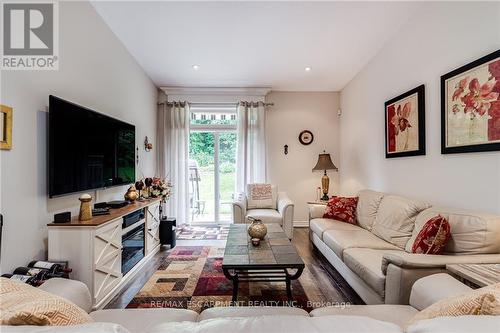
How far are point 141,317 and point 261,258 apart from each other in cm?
108

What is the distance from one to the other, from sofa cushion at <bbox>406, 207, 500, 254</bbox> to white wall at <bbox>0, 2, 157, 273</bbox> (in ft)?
10.5

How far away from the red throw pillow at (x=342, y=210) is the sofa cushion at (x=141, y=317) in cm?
259

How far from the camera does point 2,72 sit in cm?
174

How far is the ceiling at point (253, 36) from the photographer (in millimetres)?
2664

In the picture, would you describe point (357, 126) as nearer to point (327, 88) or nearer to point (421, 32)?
point (327, 88)

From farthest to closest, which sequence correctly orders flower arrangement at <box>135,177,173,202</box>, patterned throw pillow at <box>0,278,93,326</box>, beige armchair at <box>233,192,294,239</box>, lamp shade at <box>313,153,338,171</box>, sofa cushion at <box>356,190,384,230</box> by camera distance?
1. lamp shade at <box>313,153,338,171</box>
2. beige armchair at <box>233,192,294,239</box>
3. flower arrangement at <box>135,177,173,202</box>
4. sofa cushion at <box>356,190,384,230</box>
5. patterned throw pillow at <box>0,278,93,326</box>

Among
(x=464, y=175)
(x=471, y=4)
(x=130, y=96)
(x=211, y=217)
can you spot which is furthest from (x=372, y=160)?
(x=130, y=96)

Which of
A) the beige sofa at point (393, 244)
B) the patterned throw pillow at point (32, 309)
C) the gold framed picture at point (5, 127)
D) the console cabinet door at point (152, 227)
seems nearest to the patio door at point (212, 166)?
the console cabinet door at point (152, 227)

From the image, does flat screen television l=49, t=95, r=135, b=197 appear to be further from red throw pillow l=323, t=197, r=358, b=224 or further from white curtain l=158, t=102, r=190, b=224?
red throw pillow l=323, t=197, r=358, b=224

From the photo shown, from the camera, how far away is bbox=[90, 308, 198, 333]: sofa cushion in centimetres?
125

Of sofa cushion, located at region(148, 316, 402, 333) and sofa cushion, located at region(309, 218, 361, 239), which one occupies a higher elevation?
sofa cushion, located at region(148, 316, 402, 333)

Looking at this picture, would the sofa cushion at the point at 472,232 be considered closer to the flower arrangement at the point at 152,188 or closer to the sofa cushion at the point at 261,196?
the sofa cushion at the point at 261,196

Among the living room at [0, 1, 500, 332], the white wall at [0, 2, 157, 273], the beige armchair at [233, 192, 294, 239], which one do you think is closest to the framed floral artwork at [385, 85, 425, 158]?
the living room at [0, 1, 500, 332]

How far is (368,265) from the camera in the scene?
2.01 metres
